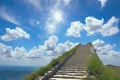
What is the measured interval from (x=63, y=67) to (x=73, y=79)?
19.6 ft

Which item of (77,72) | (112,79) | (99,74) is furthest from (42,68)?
(112,79)

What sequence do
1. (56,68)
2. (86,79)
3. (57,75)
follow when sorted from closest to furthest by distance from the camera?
(86,79), (57,75), (56,68)

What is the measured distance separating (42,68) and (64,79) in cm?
290

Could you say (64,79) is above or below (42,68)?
below

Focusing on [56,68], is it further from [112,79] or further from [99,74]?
[112,79]

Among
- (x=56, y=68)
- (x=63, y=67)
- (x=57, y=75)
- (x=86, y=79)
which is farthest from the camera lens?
(x=63, y=67)

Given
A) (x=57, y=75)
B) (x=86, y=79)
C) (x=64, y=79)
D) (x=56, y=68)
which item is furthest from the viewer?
(x=56, y=68)

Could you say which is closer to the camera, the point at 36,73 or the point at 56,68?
the point at 36,73

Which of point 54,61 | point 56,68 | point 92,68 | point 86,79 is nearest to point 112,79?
point 86,79

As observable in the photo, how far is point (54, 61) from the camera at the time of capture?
27.2m

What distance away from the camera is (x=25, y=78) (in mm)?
19547

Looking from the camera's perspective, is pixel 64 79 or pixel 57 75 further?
pixel 57 75

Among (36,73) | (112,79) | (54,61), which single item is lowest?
(112,79)

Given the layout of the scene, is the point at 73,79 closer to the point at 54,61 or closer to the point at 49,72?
the point at 49,72
